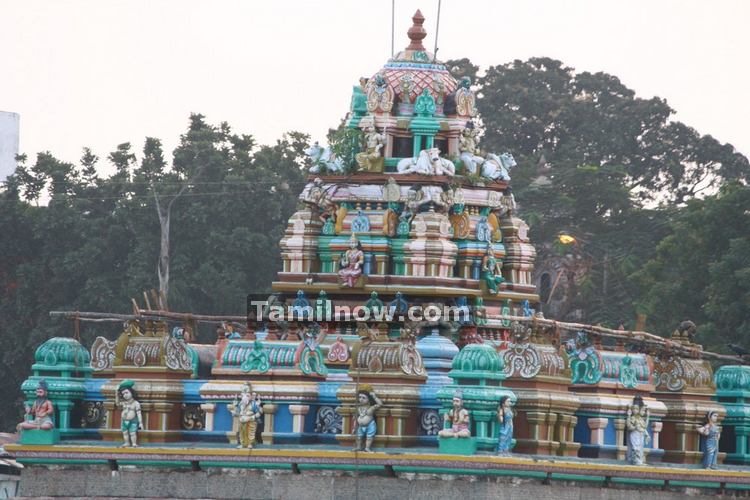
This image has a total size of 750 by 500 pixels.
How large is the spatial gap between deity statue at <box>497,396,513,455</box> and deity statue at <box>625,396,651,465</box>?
3823mm

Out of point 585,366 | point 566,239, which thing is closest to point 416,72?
point 585,366

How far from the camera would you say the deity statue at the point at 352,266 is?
2633 inches

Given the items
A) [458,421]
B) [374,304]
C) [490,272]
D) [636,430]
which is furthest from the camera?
[490,272]

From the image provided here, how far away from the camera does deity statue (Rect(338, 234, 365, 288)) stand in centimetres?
6688

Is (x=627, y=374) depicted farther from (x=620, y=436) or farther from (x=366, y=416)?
(x=366, y=416)

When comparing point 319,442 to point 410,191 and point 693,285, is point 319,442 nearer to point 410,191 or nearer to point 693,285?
point 410,191

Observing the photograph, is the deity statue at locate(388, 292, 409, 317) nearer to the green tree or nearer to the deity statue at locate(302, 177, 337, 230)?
the deity statue at locate(302, 177, 337, 230)

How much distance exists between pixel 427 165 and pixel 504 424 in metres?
6.24

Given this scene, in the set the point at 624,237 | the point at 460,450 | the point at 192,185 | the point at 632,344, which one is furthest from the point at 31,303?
the point at 460,450

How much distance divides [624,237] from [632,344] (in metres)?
29.8

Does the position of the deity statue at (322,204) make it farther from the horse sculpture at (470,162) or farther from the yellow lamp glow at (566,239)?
→ the yellow lamp glow at (566,239)

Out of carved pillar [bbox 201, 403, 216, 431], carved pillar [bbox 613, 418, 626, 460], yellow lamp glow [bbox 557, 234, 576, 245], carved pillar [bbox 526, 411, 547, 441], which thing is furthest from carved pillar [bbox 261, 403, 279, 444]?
yellow lamp glow [bbox 557, 234, 576, 245]

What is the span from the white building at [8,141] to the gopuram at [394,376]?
3281 cm

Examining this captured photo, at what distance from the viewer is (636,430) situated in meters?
66.5
